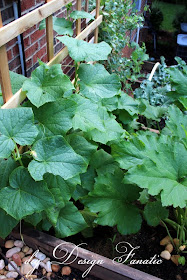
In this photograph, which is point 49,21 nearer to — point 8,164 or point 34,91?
point 34,91

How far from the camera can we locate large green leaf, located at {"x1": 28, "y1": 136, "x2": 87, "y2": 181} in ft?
3.85

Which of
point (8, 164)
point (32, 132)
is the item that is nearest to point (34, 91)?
point (32, 132)

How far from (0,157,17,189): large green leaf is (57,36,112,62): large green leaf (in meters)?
0.64

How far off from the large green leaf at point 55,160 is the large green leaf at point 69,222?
1.03ft

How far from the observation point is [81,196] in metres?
1.52

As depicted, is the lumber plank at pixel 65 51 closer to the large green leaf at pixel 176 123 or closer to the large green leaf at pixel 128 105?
the large green leaf at pixel 128 105

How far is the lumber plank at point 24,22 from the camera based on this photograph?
1139 millimetres

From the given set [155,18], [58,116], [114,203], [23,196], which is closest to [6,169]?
[23,196]

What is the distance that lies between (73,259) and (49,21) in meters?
1.24

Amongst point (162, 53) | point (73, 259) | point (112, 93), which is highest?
point (112, 93)

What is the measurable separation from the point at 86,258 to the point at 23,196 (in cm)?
44

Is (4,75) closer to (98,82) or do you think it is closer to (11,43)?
(98,82)

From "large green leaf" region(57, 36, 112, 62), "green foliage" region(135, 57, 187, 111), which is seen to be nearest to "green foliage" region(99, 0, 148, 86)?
"green foliage" region(135, 57, 187, 111)

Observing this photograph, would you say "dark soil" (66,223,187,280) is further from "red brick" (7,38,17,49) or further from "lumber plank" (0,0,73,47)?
"red brick" (7,38,17,49)
